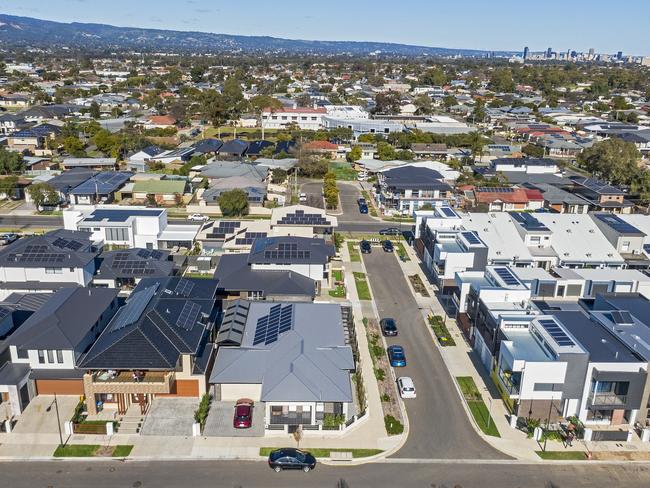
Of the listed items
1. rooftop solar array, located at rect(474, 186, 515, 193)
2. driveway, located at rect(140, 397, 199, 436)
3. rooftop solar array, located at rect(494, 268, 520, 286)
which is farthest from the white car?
rooftop solar array, located at rect(474, 186, 515, 193)

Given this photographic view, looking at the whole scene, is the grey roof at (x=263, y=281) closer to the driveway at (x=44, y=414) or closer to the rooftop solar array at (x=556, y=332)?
the driveway at (x=44, y=414)

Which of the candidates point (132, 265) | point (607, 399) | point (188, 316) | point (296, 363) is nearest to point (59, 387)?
point (188, 316)

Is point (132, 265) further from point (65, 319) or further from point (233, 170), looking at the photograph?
point (233, 170)

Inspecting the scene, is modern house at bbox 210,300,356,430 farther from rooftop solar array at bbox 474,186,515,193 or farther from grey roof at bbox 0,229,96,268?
rooftop solar array at bbox 474,186,515,193

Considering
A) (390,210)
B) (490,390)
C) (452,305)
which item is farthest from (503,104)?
(490,390)

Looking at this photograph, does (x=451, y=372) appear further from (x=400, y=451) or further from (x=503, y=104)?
(x=503, y=104)

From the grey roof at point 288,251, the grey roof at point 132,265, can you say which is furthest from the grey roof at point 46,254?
the grey roof at point 288,251

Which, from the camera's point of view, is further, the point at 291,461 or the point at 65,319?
the point at 65,319
